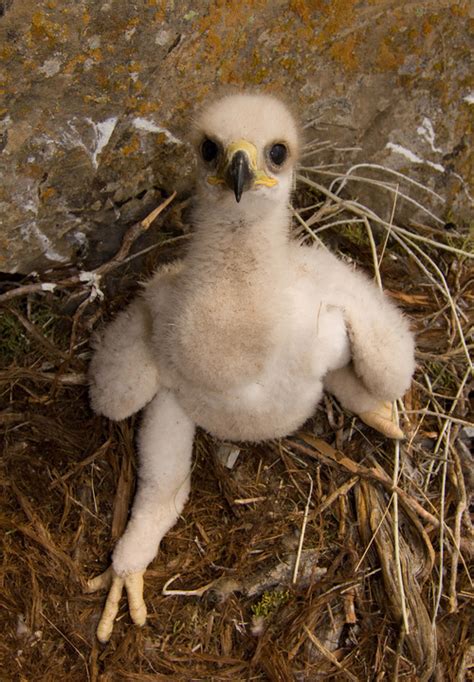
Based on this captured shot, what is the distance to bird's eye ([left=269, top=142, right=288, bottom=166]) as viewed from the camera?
184cm

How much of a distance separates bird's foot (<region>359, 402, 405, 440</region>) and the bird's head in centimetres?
78

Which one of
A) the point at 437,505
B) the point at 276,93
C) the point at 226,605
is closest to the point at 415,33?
the point at 276,93

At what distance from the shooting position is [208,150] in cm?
187

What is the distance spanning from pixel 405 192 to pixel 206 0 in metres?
1.02

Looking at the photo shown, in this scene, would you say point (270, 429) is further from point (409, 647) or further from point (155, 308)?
point (409, 647)

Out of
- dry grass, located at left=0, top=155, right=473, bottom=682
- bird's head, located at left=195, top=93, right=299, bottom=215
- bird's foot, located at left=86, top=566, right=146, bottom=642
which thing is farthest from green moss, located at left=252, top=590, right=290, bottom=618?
bird's head, located at left=195, top=93, right=299, bottom=215

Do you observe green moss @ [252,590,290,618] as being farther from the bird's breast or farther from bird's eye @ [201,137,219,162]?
bird's eye @ [201,137,219,162]

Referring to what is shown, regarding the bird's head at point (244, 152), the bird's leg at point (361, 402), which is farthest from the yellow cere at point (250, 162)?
the bird's leg at point (361, 402)

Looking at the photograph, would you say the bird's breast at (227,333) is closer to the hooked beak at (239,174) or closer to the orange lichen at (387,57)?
the hooked beak at (239,174)

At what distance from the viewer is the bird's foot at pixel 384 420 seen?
2.29 m

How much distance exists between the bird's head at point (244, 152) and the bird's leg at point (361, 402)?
24.1 inches

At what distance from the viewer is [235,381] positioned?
1953mm

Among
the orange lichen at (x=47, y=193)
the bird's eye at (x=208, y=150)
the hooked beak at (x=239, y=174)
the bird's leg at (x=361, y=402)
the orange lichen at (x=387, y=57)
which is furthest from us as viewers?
the orange lichen at (x=387, y=57)

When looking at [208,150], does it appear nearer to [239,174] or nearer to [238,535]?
[239,174]
